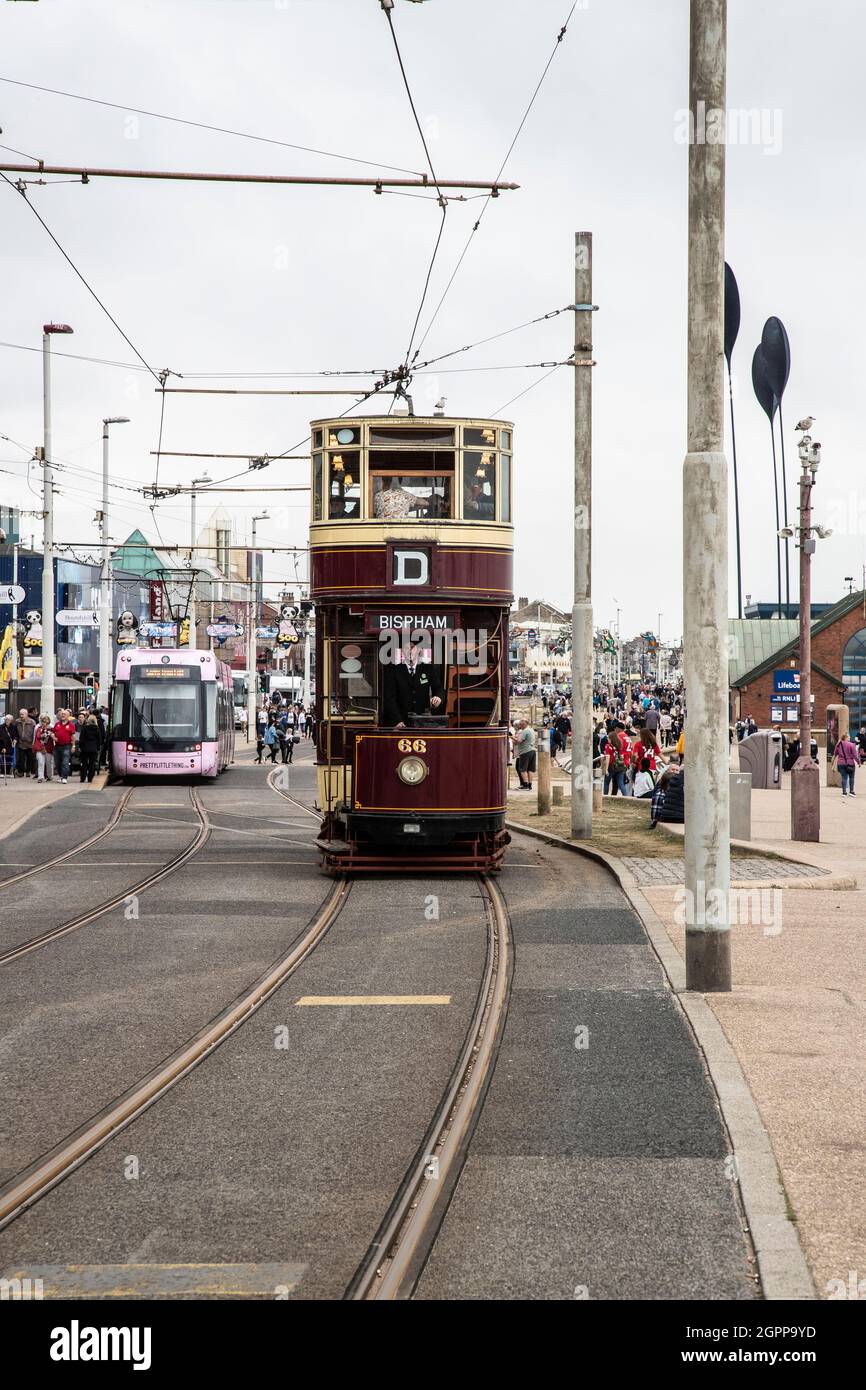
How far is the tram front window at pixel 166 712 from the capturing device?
36.9 meters

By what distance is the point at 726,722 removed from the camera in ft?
36.1

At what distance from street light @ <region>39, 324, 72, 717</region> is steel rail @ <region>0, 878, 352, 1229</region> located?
97.7ft

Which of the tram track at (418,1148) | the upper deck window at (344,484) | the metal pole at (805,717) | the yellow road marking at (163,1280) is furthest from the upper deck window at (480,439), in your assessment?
the yellow road marking at (163,1280)

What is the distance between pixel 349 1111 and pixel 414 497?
11.5 meters

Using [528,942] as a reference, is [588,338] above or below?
above

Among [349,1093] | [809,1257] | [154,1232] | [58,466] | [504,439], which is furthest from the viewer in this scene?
[58,466]

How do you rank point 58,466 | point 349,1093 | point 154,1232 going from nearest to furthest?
1. point 154,1232
2. point 349,1093
3. point 58,466

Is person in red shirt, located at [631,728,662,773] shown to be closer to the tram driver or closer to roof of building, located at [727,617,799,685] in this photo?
the tram driver

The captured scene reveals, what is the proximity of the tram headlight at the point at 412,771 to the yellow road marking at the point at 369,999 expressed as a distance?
7160 mm

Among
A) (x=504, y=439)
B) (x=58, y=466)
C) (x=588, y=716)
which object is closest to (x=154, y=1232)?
(x=504, y=439)

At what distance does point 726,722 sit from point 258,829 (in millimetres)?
15786

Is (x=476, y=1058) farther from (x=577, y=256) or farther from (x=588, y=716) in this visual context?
(x=577, y=256)

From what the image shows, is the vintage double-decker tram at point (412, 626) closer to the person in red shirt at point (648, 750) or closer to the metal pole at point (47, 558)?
the person in red shirt at point (648, 750)

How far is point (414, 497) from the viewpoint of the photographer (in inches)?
731
